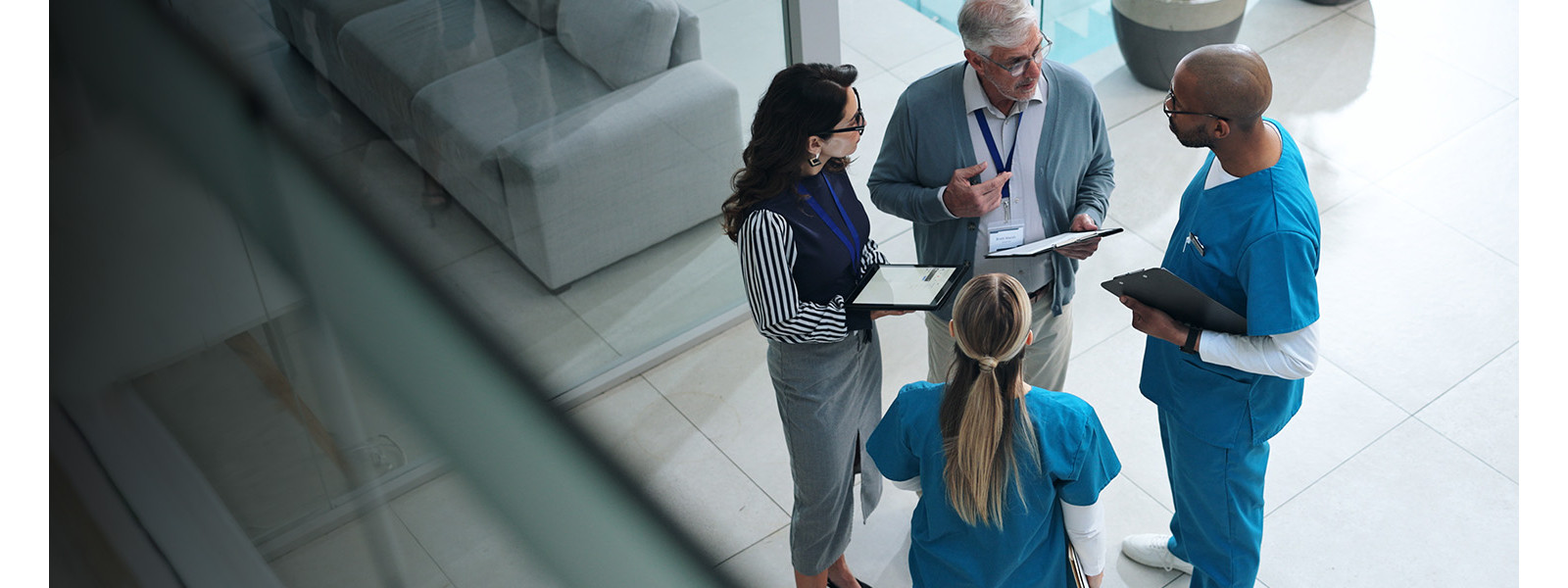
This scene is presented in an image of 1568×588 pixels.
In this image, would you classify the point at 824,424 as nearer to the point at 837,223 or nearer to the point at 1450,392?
the point at 837,223

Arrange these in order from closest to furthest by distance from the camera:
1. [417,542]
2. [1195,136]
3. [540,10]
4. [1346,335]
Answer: [417,542] → [1195,136] → [540,10] → [1346,335]

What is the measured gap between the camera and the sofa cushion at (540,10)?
304cm

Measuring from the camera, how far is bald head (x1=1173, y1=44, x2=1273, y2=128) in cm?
214

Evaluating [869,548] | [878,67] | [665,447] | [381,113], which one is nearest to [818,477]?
[869,548]

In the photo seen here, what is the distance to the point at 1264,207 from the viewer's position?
2207 millimetres

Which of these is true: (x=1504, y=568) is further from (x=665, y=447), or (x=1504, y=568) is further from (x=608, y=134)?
(x=608, y=134)

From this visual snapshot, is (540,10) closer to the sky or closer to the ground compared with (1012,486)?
closer to the sky

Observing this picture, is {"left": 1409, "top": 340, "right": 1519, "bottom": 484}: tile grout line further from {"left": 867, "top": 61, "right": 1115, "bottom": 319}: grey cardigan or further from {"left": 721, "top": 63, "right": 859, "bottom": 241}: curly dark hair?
{"left": 721, "top": 63, "right": 859, "bottom": 241}: curly dark hair

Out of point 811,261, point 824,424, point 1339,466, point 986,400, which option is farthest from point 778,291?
point 1339,466

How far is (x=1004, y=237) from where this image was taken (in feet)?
8.76

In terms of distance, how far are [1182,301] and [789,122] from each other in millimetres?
862

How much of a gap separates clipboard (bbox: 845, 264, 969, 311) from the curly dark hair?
288 millimetres

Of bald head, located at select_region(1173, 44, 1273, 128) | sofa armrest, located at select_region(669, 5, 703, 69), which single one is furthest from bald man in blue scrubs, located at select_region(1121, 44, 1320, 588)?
sofa armrest, located at select_region(669, 5, 703, 69)

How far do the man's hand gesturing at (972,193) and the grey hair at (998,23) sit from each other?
264 millimetres
